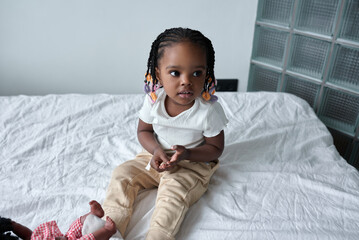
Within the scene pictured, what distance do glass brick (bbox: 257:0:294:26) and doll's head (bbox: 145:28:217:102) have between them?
89 centimetres

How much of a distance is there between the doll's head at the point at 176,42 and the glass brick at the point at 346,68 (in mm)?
806

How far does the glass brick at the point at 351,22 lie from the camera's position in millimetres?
1389

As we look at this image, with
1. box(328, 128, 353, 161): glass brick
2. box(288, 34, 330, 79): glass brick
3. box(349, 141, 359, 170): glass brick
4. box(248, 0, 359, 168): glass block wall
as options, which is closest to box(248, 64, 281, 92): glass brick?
box(248, 0, 359, 168): glass block wall

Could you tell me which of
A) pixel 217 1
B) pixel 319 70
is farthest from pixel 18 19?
pixel 319 70

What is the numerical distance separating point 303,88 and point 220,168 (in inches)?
32.2

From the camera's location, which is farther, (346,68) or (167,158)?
(346,68)

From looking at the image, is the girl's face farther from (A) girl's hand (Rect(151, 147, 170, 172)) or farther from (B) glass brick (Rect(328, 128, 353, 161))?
(B) glass brick (Rect(328, 128, 353, 161))

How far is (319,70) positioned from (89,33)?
1243mm

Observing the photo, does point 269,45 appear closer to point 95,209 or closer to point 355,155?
point 355,155

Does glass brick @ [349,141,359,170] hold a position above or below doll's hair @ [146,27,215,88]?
below

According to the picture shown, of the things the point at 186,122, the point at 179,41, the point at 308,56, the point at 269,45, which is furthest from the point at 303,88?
the point at 179,41

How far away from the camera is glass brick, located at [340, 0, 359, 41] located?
54.7 inches

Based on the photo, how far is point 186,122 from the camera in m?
1.02

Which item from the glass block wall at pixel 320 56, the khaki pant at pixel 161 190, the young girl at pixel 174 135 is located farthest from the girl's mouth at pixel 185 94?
the glass block wall at pixel 320 56
